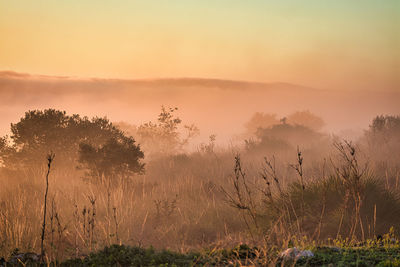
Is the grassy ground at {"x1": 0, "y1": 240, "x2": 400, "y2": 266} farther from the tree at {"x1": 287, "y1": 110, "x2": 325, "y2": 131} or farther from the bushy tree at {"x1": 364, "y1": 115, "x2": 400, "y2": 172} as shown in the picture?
the tree at {"x1": 287, "y1": 110, "x2": 325, "y2": 131}

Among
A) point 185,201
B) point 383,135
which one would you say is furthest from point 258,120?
point 185,201

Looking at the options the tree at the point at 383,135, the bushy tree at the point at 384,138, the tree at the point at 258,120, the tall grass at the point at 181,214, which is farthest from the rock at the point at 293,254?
the tree at the point at 258,120

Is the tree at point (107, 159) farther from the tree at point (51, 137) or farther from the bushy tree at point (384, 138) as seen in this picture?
the bushy tree at point (384, 138)

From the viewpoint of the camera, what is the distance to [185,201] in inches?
490

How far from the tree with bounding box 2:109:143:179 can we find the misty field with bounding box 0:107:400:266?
0.12 feet

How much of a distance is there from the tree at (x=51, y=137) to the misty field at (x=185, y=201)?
4 cm

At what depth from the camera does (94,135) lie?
16062 mm

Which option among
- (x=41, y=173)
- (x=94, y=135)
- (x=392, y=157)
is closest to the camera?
(x=41, y=173)

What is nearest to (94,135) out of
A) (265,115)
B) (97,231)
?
(97,231)

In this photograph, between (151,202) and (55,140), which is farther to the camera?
(55,140)

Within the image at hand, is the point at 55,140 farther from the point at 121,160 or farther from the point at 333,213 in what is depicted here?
the point at 333,213

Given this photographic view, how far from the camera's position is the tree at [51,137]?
15.8 m

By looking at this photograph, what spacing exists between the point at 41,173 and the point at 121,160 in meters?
3.16

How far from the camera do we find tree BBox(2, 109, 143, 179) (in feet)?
51.9
